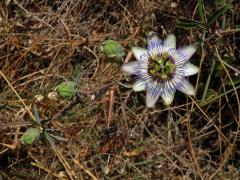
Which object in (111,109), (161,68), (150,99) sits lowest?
(111,109)

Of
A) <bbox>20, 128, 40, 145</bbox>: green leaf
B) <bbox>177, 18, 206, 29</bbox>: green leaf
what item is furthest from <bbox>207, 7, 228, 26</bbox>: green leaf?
<bbox>20, 128, 40, 145</bbox>: green leaf

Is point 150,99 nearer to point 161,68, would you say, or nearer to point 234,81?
point 161,68

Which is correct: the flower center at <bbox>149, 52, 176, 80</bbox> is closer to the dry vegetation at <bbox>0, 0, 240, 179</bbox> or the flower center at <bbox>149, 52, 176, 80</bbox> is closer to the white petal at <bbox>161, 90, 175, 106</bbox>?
the white petal at <bbox>161, 90, 175, 106</bbox>

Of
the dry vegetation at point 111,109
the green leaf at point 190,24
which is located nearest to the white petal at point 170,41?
the green leaf at point 190,24

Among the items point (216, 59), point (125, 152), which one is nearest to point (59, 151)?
point (125, 152)

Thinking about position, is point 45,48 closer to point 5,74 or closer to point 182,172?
point 5,74

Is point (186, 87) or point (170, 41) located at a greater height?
point (170, 41)

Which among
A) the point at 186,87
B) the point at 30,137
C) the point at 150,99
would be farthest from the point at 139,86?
the point at 30,137

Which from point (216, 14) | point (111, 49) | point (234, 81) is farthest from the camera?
point (234, 81)
